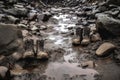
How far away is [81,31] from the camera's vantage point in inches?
324

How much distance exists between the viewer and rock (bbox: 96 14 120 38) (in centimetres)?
775

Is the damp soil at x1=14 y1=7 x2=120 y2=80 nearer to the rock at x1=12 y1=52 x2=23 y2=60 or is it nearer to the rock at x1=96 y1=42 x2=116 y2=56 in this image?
the rock at x1=96 y1=42 x2=116 y2=56

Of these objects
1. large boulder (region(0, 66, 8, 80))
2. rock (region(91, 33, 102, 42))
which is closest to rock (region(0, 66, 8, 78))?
large boulder (region(0, 66, 8, 80))

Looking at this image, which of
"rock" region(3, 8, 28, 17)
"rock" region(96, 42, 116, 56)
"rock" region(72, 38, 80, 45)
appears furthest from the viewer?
"rock" region(3, 8, 28, 17)

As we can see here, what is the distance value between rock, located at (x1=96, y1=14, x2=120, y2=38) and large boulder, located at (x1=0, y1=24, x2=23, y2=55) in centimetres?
285

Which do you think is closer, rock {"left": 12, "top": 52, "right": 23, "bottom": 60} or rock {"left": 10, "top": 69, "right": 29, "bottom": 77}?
rock {"left": 10, "top": 69, "right": 29, "bottom": 77}

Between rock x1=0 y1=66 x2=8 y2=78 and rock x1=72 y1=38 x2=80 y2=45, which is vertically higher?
rock x1=0 y1=66 x2=8 y2=78

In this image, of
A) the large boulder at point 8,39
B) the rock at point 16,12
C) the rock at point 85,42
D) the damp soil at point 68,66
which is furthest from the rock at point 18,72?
the rock at point 16,12

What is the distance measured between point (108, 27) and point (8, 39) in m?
3.36

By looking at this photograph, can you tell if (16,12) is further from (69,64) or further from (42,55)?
(69,64)

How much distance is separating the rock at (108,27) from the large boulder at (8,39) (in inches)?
112

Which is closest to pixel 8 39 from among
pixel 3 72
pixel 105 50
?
pixel 3 72

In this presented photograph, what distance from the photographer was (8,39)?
278 inches

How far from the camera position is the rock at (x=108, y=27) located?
7.75m
